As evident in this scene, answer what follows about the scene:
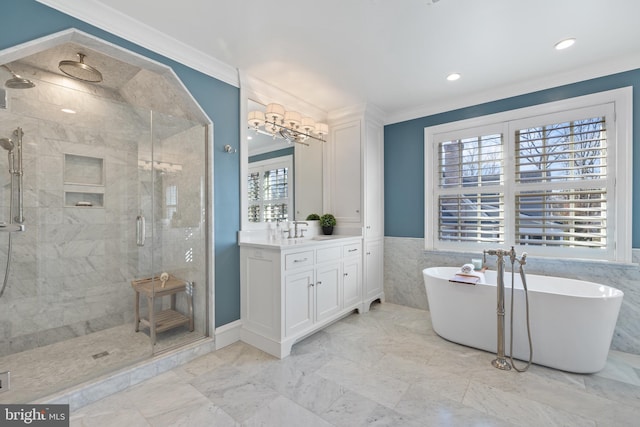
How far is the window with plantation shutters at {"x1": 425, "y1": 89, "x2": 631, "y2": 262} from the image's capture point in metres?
2.54

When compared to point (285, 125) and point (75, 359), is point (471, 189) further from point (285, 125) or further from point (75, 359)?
point (75, 359)

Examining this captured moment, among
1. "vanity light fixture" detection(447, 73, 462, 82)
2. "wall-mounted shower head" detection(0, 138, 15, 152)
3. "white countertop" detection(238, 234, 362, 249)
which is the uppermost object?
"vanity light fixture" detection(447, 73, 462, 82)

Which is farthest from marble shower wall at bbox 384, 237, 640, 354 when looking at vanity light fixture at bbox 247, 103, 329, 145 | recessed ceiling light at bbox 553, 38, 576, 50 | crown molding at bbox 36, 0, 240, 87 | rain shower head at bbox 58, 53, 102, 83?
rain shower head at bbox 58, 53, 102, 83

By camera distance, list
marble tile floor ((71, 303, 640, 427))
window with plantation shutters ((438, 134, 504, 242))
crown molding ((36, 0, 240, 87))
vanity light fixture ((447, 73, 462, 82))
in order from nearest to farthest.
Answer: marble tile floor ((71, 303, 640, 427)), crown molding ((36, 0, 240, 87)), vanity light fixture ((447, 73, 462, 82)), window with plantation shutters ((438, 134, 504, 242))

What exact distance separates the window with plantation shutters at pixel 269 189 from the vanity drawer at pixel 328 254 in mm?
725

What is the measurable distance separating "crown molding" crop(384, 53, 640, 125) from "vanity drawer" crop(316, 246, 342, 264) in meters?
1.99

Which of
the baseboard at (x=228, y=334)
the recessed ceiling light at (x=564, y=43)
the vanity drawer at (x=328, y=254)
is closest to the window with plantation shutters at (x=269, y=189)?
the vanity drawer at (x=328, y=254)

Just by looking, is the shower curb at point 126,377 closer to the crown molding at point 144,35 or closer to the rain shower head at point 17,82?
the rain shower head at point 17,82

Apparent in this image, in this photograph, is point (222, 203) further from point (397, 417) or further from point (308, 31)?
point (397, 417)

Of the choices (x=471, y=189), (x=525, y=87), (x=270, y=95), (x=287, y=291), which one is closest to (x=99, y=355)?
→ (x=287, y=291)

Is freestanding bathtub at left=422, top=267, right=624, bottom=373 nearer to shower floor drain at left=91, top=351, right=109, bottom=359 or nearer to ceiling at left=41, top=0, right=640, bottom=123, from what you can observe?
ceiling at left=41, top=0, right=640, bottom=123

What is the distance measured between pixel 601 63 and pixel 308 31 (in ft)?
8.85

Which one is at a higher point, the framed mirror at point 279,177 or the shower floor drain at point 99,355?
the framed mirror at point 279,177

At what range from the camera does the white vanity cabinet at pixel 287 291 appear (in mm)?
2396
